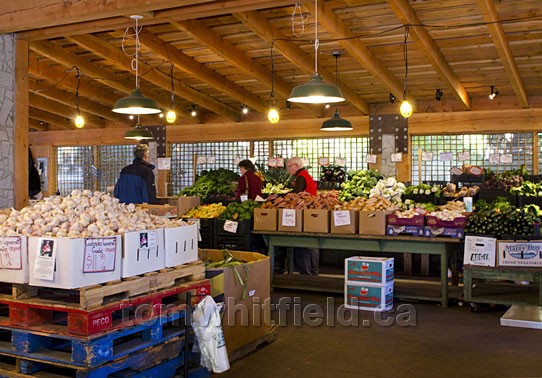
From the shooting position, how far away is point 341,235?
7441mm

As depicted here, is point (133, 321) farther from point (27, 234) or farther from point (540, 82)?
point (540, 82)

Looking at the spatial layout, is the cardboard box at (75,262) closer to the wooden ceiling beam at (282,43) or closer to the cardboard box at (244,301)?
the cardboard box at (244,301)

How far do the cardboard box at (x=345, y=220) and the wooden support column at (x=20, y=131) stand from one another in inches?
139

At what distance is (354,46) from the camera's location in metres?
9.34

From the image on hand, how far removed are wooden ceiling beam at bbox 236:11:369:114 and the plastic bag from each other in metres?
5.08

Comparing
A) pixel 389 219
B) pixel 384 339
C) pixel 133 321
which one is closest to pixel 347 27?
pixel 389 219

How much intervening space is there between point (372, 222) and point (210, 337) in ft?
11.2

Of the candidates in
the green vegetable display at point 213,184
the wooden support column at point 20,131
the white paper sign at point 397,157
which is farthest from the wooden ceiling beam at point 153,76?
the white paper sign at point 397,157

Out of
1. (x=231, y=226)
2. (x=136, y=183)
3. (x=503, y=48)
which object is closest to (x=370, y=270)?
(x=231, y=226)

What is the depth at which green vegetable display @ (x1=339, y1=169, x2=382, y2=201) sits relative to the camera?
399 inches

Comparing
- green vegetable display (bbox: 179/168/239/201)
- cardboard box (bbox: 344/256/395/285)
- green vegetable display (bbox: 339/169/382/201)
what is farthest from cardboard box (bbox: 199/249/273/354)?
green vegetable display (bbox: 179/168/239/201)

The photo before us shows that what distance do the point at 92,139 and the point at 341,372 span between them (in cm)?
1279

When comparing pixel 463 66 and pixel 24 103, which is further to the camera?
pixel 463 66

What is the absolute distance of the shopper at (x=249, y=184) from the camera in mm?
9305
